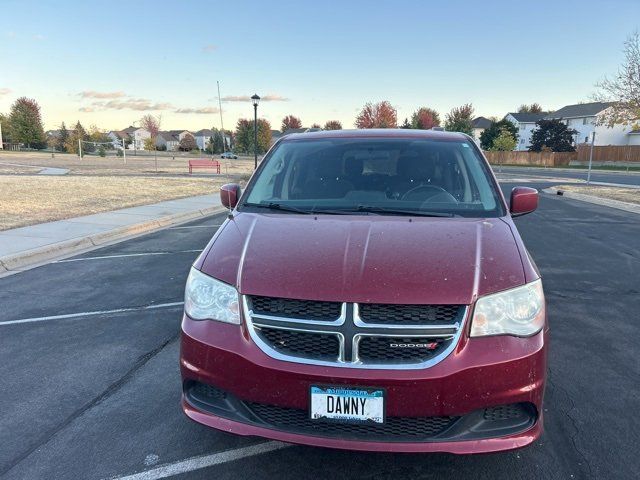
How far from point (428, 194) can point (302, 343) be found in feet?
5.58

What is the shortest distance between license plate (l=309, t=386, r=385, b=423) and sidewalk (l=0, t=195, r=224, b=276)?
646cm

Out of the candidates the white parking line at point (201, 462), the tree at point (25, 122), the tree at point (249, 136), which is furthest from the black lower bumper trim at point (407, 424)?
the tree at point (25, 122)

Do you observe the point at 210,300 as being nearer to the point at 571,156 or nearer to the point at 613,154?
the point at 613,154

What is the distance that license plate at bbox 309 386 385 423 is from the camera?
2234 mm

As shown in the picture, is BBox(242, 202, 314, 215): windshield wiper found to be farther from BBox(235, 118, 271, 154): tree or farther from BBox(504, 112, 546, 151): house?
BBox(504, 112, 546, 151): house

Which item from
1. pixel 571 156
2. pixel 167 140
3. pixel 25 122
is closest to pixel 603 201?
pixel 571 156

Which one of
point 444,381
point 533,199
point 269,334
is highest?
point 533,199

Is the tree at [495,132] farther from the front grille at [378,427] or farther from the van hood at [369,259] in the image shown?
the front grille at [378,427]

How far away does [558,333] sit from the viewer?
474cm

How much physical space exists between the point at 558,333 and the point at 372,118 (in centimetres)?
6310

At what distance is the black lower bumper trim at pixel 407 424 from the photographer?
7.48ft

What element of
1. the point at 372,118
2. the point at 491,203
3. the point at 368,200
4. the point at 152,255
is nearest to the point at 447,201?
the point at 491,203

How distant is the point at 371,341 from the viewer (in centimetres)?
Answer: 229

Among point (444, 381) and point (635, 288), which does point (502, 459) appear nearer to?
point (444, 381)
